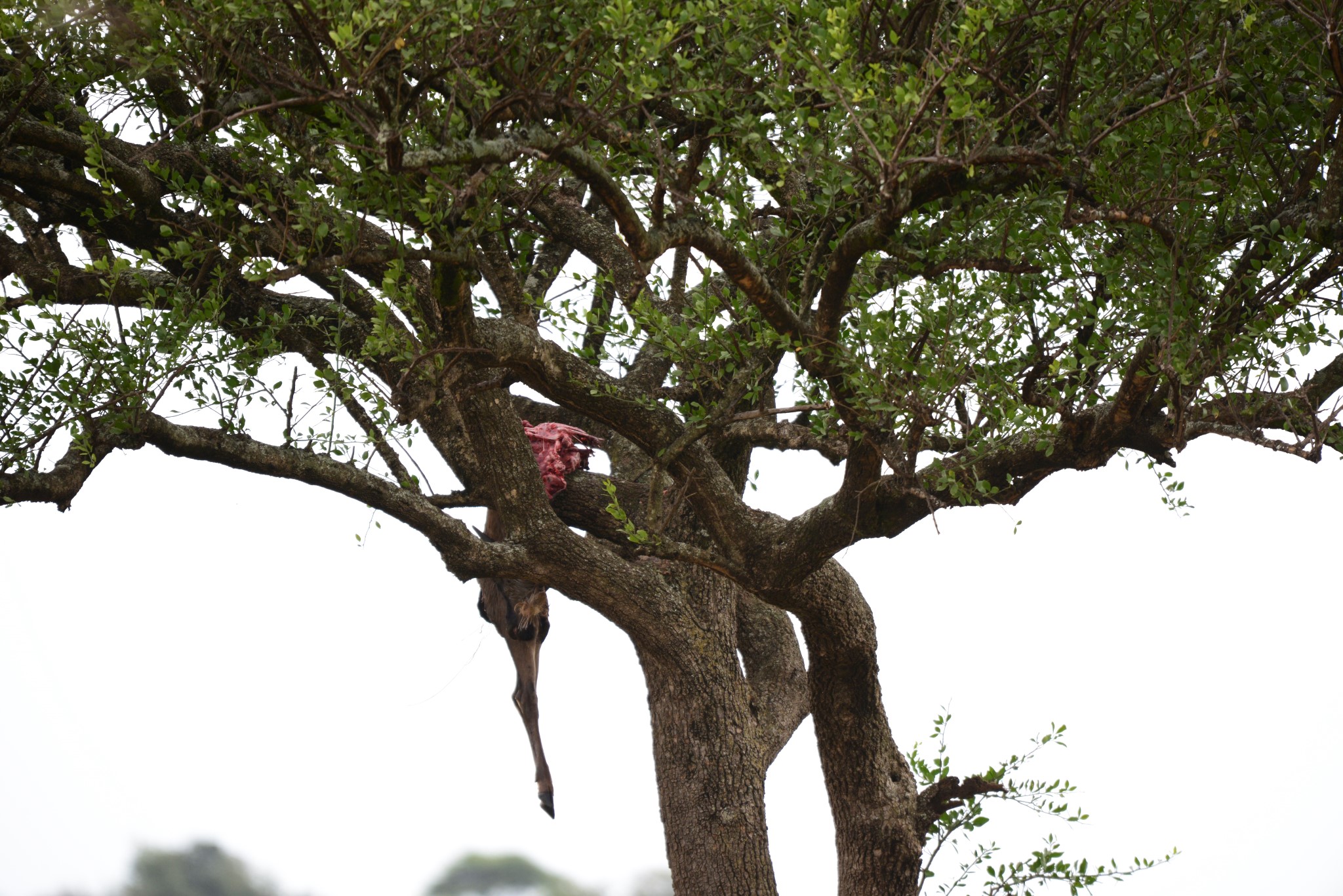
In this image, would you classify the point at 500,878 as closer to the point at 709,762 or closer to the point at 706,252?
the point at 709,762

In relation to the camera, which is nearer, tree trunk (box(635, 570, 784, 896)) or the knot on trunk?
tree trunk (box(635, 570, 784, 896))

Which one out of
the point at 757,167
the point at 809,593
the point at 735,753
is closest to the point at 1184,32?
the point at 757,167

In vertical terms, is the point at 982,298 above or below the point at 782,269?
below

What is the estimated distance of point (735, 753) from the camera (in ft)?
21.5

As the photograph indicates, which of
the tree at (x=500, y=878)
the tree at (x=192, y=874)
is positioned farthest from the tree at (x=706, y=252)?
the tree at (x=192, y=874)

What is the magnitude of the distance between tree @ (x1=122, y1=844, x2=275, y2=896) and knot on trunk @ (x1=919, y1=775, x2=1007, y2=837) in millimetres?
4961

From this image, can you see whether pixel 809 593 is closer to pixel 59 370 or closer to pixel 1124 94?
pixel 1124 94

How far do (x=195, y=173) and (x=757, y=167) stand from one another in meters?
2.81

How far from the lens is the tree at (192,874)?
8539mm

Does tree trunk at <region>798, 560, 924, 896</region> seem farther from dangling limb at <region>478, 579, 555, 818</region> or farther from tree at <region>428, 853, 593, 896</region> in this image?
tree at <region>428, 853, 593, 896</region>

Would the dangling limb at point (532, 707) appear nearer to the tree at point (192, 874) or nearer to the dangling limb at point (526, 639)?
the dangling limb at point (526, 639)

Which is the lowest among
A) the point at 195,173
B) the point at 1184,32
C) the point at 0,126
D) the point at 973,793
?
the point at 973,793

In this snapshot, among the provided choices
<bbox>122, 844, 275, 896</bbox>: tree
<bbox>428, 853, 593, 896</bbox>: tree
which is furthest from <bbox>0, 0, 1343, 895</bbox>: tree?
<bbox>122, 844, 275, 896</bbox>: tree

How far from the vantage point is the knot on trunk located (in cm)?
686
